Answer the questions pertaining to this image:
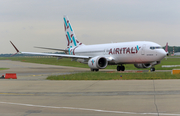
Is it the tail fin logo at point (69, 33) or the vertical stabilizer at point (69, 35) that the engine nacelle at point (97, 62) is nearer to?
the vertical stabilizer at point (69, 35)

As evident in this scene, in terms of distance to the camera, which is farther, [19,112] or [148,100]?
[148,100]

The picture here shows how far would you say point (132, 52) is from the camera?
3184cm

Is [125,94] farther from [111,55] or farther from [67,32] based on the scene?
[67,32]

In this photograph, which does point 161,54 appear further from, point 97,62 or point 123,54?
point 97,62

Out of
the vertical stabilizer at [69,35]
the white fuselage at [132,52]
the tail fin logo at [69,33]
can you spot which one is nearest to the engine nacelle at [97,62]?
the white fuselage at [132,52]

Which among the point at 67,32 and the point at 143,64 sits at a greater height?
the point at 67,32

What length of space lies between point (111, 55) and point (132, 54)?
3821 mm

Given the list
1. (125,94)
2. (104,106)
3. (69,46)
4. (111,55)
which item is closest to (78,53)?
(69,46)

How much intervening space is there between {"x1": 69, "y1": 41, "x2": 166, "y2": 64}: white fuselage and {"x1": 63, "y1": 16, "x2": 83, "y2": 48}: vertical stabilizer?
25.4 ft

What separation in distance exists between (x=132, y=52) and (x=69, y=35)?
54.4 feet

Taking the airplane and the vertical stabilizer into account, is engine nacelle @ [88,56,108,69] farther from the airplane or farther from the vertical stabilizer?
the vertical stabilizer

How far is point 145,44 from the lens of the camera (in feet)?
102

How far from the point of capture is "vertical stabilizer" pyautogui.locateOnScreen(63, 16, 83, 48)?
44969 millimetres

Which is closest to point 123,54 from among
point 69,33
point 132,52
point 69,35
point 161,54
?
point 132,52
